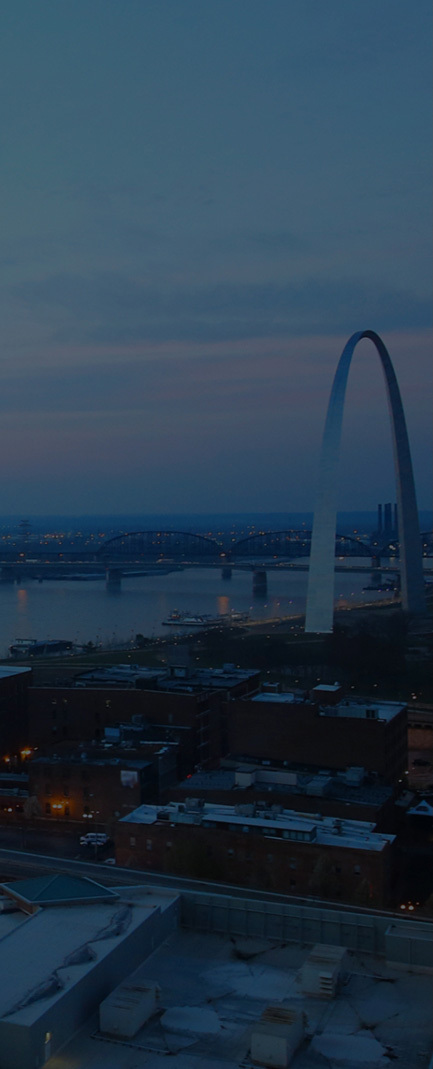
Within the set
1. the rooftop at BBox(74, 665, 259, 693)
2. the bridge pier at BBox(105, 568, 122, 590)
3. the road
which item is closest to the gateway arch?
the rooftop at BBox(74, 665, 259, 693)

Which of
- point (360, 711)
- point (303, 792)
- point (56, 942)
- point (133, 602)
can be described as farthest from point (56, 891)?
point (133, 602)

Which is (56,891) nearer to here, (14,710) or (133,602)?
(14,710)

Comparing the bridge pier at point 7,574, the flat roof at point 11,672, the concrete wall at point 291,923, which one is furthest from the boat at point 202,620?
the concrete wall at point 291,923

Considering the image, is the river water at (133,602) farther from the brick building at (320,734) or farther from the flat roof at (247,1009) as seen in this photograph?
the flat roof at (247,1009)

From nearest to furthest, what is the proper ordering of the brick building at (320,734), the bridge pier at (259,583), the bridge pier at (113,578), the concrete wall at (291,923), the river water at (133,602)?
the concrete wall at (291,923)
the brick building at (320,734)
the river water at (133,602)
the bridge pier at (259,583)
the bridge pier at (113,578)

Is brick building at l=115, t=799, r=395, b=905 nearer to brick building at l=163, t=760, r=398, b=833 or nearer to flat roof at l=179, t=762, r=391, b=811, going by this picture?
brick building at l=163, t=760, r=398, b=833
